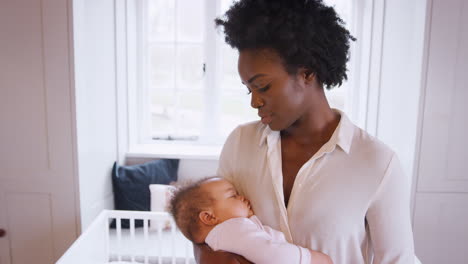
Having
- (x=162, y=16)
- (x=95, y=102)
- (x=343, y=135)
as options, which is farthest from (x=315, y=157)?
(x=162, y=16)

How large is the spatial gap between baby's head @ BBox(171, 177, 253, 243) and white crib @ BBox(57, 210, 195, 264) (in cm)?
70

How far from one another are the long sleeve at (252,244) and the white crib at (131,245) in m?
0.80

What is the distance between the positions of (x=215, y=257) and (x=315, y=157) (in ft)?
1.24

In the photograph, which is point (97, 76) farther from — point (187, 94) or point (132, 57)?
point (187, 94)

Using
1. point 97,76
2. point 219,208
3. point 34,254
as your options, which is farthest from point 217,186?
point 34,254

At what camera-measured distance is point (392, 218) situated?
2.71ft

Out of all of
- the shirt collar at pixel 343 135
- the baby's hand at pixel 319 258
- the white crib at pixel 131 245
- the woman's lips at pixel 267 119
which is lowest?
the white crib at pixel 131 245

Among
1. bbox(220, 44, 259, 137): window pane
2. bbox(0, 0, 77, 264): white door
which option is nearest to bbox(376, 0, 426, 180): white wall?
bbox(220, 44, 259, 137): window pane

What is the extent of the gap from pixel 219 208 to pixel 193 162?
1467 millimetres

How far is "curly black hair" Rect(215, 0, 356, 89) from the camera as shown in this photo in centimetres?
80

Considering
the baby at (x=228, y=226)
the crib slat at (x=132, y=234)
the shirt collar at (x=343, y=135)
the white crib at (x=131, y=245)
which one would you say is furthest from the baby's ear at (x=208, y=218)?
the crib slat at (x=132, y=234)

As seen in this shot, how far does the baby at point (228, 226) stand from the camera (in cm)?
83

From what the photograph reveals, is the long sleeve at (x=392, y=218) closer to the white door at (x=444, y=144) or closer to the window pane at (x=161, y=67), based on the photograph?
the white door at (x=444, y=144)

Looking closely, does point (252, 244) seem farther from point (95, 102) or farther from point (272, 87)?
point (95, 102)
